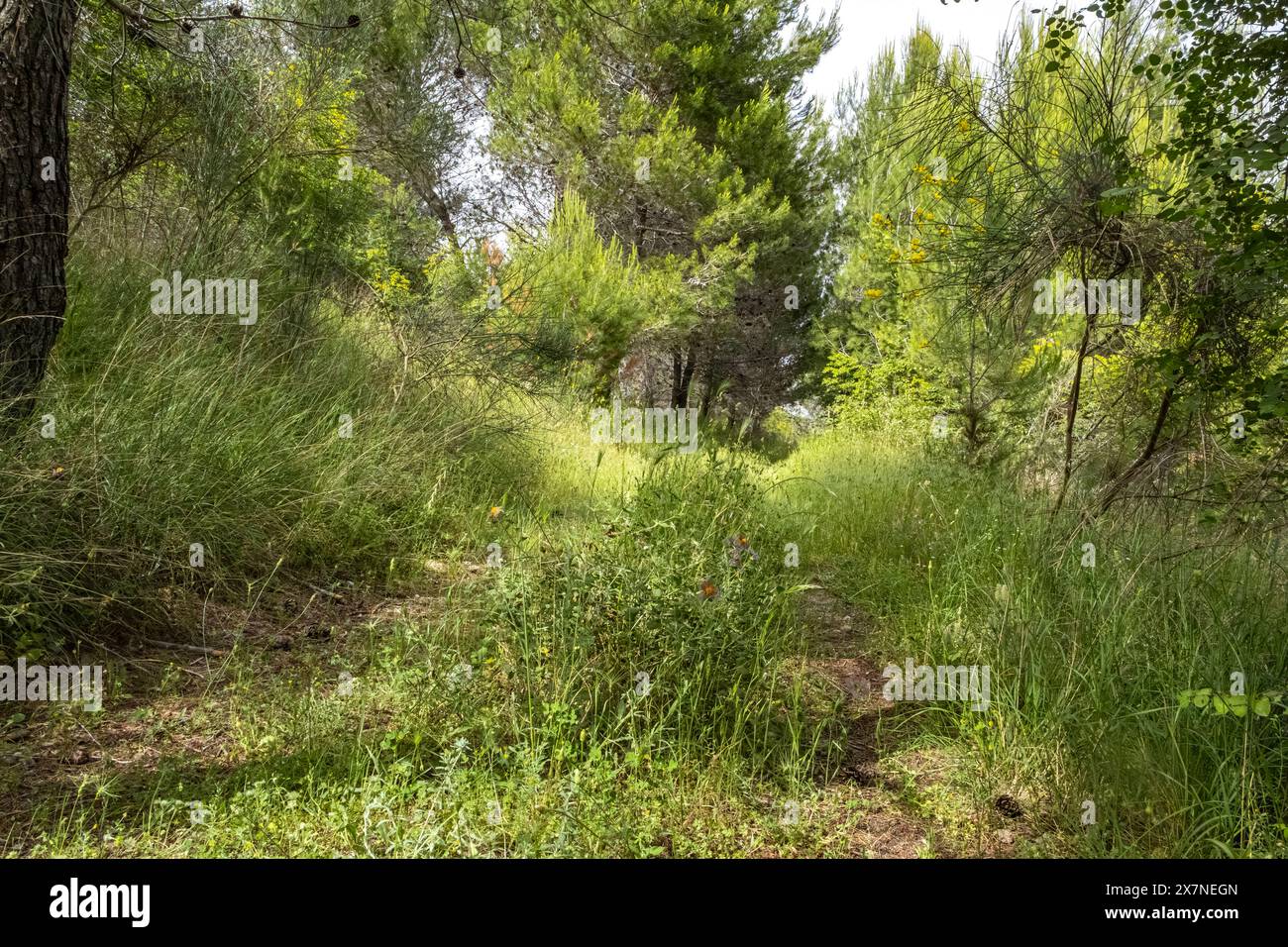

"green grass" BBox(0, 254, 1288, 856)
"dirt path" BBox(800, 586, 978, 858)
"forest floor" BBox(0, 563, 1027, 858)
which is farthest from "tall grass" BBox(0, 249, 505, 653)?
"dirt path" BBox(800, 586, 978, 858)

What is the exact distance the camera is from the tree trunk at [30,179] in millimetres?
3283

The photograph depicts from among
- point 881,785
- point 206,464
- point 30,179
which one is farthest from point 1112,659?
point 30,179

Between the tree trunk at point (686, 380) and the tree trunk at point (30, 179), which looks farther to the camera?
the tree trunk at point (686, 380)

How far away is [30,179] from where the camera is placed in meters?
3.39

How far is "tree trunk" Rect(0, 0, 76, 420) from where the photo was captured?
10.8 ft

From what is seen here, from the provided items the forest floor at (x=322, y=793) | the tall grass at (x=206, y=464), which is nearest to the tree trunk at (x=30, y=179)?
the tall grass at (x=206, y=464)

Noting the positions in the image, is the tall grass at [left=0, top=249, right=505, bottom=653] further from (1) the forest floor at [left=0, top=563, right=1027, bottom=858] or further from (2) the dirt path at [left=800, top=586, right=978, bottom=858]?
(2) the dirt path at [left=800, top=586, right=978, bottom=858]

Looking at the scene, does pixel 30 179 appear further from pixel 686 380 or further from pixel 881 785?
pixel 686 380

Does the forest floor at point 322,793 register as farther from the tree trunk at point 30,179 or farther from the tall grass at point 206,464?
the tree trunk at point 30,179

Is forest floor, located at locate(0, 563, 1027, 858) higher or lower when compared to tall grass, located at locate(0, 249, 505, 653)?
lower

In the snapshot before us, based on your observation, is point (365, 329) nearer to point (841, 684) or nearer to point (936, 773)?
point (841, 684)

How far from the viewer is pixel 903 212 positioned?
1115cm

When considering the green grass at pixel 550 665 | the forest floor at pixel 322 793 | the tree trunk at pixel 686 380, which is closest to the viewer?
the forest floor at pixel 322 793

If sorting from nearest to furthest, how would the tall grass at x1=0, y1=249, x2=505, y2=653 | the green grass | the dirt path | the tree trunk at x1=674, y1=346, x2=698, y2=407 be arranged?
the green grass → the dirt path → the tall grass at x1=0, y1=249, x2=505, y2=653 → the tree trunk at x1=674, y1=346, x2=698, y2=407
